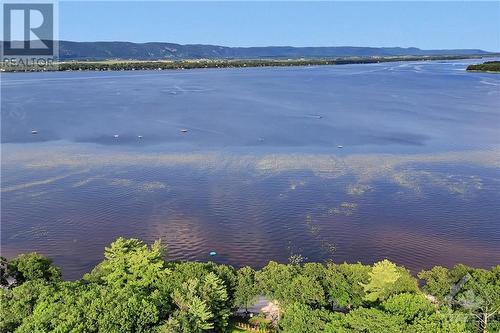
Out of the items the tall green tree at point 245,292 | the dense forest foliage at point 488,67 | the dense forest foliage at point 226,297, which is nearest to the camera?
the dense forest foliage at point 226,297

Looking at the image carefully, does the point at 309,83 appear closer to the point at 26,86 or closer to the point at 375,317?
the point at 26,86

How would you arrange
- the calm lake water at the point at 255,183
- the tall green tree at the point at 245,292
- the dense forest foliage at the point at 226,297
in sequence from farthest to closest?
the calm lake water at the point at 255,183 → the tall green tree at the point at 245,292 → the dense forest foliage at the point at 226,297

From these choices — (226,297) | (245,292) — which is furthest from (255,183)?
(226,297)

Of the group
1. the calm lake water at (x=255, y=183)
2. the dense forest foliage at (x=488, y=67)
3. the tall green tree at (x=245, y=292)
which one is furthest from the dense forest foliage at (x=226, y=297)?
the dense forest foliage at (x=488, y=67)

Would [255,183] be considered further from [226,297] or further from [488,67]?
[488,67]

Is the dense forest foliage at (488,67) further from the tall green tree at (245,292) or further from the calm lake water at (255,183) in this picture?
the tall green tree at (245,292)

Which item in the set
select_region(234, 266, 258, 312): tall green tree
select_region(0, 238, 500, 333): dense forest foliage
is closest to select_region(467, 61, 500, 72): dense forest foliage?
select_region(0, 238, 500, 333): dense forest foliage

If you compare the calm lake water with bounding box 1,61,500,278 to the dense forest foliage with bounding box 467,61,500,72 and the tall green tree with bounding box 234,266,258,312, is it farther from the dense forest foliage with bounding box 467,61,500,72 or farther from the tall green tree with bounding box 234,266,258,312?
the dense forest foliage with bounding box 467,61,500,72
